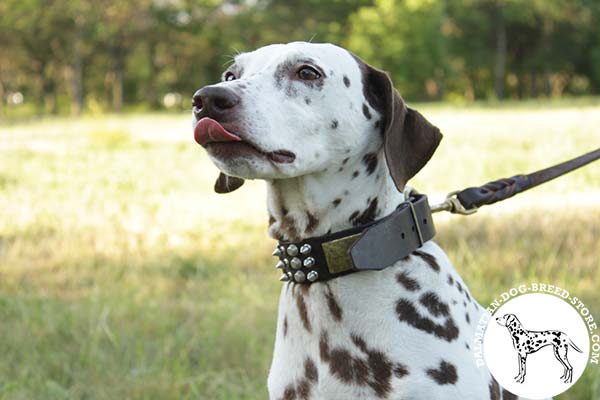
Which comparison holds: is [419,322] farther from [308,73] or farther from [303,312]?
[308,73]

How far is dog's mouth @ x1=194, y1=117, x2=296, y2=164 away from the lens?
2436 mm

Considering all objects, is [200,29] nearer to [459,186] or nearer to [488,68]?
[488,68]

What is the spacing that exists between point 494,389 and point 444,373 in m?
0.25

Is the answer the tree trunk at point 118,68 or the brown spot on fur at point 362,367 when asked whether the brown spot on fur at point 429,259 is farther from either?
the tree trunk at point 118,68

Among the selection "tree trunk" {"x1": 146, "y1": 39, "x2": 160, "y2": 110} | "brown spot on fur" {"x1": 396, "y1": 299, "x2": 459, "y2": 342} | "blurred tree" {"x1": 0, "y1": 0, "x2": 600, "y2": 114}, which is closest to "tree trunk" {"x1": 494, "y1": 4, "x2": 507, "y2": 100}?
"blurred tree" {"x1": 0, "y1": 0, "x2": 600, "y2": 114}

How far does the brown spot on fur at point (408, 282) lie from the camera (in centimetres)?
257

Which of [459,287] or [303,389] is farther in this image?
[459,287]

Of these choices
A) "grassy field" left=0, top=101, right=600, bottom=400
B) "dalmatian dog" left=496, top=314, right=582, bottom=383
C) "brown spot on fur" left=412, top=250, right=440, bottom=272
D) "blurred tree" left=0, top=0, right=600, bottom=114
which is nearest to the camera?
"brown spot on fur" left=412, top=250, right=440, bottom=272

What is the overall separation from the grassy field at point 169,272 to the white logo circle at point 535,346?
0.98 m

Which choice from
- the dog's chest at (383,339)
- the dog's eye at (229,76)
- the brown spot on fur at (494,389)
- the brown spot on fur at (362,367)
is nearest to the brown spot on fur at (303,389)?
the dog's chest at (383,339)

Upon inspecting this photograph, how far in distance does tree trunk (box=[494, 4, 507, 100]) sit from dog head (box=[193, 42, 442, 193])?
2155 inches

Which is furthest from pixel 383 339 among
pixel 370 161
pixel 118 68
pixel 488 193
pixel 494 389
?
pixel 118 68

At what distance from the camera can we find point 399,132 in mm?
2637

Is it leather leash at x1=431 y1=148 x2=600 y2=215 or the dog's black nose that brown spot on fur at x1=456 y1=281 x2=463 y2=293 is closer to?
leather leash at x1=431 y1=148 x2=600 y2=215
